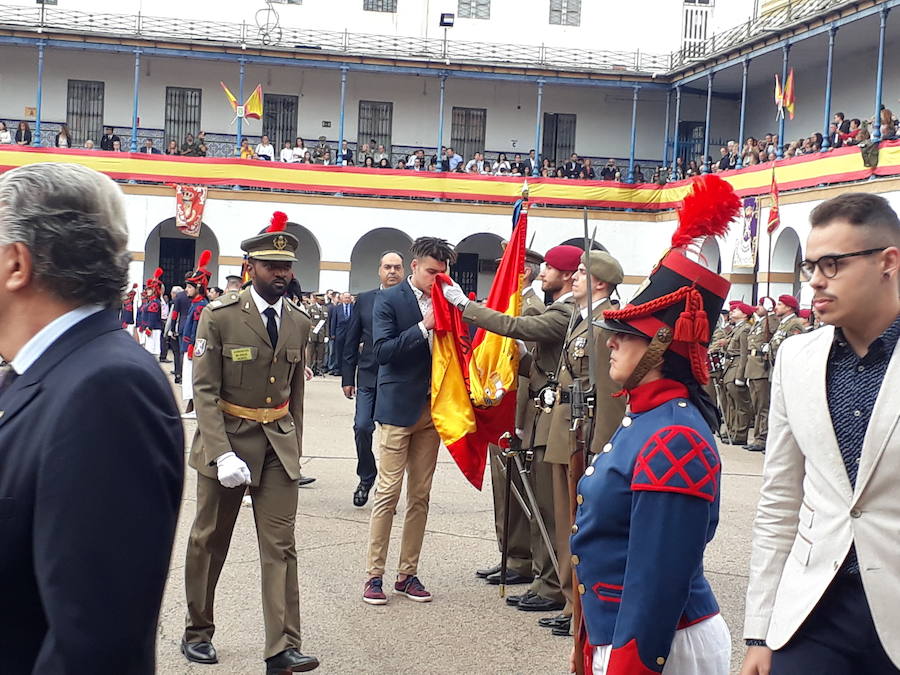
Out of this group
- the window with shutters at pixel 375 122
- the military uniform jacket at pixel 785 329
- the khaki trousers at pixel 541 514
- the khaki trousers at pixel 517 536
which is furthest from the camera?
the window with shutters at pixel 375 122

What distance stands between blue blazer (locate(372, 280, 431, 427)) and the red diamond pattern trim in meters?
3.60

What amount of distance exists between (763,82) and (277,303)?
3132 centimetres

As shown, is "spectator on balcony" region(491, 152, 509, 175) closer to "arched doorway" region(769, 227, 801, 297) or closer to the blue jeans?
"arched doorway" region(769, 227, 801, 297)

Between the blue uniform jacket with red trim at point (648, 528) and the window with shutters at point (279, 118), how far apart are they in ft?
112

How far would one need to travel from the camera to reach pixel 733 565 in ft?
24.1

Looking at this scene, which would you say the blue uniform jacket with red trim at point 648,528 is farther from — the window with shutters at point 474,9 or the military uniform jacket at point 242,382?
the window with shutters at point 474,9

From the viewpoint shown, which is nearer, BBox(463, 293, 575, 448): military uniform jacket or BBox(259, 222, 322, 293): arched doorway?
BBox(463, 293, 575, 448): military uniform jacket

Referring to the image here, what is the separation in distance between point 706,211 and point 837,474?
0.84 metres

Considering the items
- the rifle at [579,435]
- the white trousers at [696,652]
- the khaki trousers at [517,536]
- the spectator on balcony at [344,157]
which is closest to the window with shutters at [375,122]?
the spectator on balcony at [344,157]

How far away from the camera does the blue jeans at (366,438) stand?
9055 millimetres

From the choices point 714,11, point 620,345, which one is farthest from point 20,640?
point 714,11

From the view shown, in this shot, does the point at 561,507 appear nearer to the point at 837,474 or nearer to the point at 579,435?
the point at 579,435

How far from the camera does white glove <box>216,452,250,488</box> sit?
4855 mm

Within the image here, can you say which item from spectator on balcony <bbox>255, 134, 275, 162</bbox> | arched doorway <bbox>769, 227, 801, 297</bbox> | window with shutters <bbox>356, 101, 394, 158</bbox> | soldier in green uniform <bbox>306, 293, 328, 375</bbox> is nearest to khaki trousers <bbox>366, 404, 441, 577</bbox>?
soldier in green uniform <bbox>306, 293, 328, 375</bbox>
